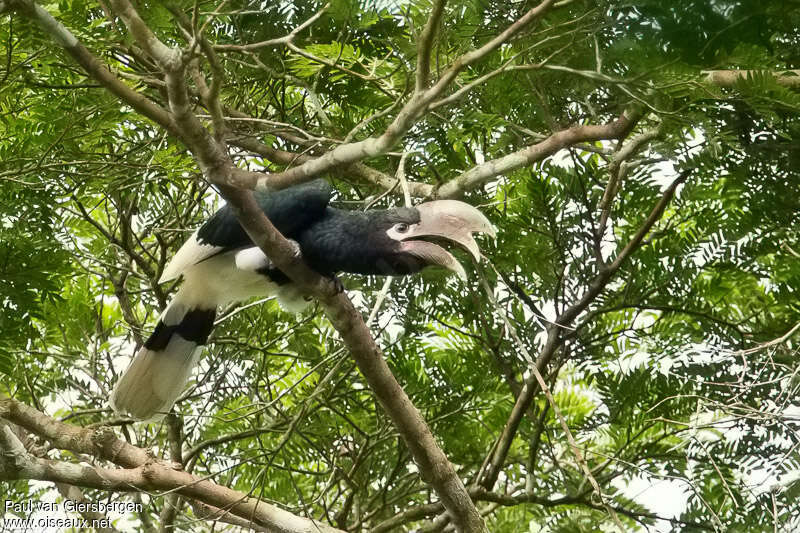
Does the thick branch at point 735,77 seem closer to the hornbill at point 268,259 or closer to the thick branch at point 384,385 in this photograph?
the hornbill at point 268,259

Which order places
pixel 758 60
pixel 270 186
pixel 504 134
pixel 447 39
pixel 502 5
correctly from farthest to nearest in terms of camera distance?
pixel 504 134 < pixel 502 5 < pixel 447 39 < pixel 758 60 < pixel 270 186

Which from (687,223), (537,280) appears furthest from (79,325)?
(687,223)

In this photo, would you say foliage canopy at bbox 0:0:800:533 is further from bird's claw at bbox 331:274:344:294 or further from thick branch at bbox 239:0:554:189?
thick branch at bbox 239:0:554:189

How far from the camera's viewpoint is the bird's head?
2.36 m

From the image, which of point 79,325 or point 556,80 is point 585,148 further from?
point 79,325

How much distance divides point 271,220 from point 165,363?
2.13 feet

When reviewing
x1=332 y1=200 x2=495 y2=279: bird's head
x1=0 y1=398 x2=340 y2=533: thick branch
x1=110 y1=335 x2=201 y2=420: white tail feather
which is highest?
x1=332 y1=200 x2=495 y2=279: bird's head

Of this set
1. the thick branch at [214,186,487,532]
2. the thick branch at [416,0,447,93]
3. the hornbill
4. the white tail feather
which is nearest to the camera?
the thick branch at [416,0,447,93]

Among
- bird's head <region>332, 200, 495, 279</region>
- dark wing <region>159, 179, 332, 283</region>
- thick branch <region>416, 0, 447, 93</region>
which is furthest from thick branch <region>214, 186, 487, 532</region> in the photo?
thick branch <region>416, 0, 447, 93</region>

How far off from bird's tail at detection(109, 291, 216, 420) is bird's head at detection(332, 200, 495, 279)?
0.69 m

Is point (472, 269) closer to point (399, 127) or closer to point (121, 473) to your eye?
point (121, 473)

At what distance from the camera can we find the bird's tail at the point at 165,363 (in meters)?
2.91

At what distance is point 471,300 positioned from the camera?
3025 millimetres

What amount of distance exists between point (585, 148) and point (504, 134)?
0.30m
